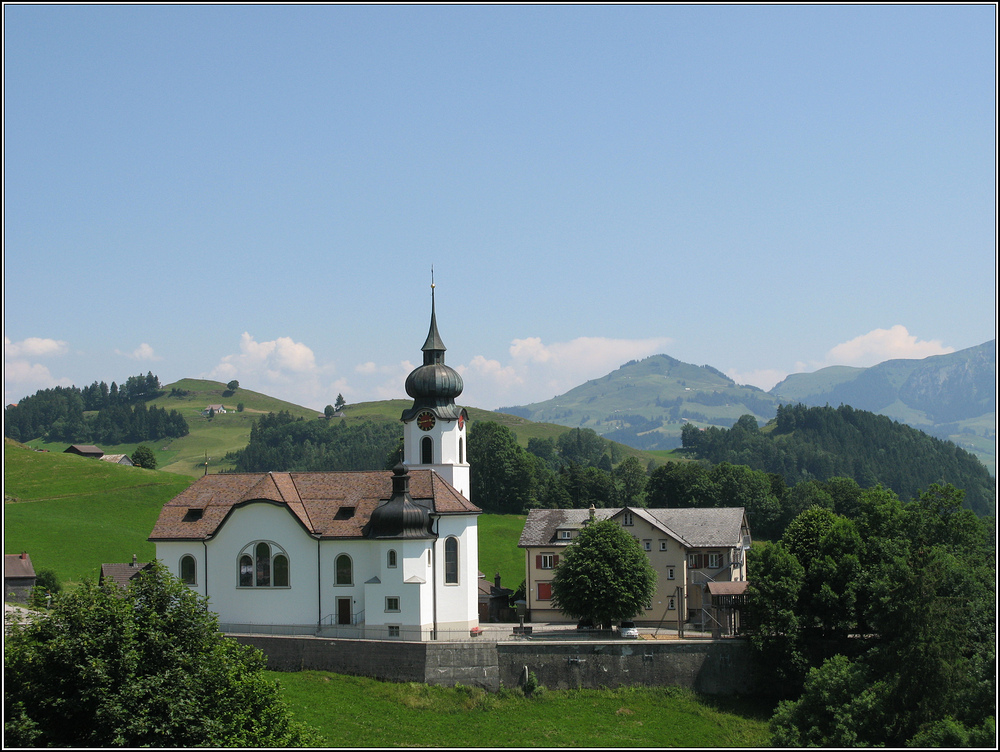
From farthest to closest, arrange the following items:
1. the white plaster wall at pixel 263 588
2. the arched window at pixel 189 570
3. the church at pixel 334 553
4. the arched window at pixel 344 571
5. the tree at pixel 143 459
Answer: the tree at pixel 143 459, the arched window at pixel 189 570, the white plaster wall at pixel 263 588, the arched window at pixel 344 571, the church at pixel 334 553

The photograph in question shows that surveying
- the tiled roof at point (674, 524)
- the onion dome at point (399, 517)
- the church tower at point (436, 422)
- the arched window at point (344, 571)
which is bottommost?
the arched window at point (344, 571)

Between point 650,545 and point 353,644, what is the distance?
2265 centimetres

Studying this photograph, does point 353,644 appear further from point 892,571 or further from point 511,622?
point 892,571

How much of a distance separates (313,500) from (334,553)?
3.61m

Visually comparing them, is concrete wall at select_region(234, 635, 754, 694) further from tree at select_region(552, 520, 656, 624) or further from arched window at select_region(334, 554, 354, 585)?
arched window at select_region(334, 554, 354, 585)

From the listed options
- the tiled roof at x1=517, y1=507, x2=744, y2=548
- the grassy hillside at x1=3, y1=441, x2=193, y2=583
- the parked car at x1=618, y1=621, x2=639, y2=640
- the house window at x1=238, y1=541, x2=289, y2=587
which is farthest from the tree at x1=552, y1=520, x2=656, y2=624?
the grassy hillside at x1=3, y1=441, x2=193, y2=583

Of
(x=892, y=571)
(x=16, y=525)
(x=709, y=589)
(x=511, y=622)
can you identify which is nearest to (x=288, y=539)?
(x=511, y=622)

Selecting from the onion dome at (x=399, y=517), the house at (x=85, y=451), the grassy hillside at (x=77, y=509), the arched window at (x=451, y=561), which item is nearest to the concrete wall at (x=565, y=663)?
the arched window at (x=451, y=561)

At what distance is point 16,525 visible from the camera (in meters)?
95.4

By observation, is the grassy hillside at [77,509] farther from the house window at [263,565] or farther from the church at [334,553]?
the house window at [263,565]

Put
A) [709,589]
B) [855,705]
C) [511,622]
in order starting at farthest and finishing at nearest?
[511,622] → [709,589] → [855,705]

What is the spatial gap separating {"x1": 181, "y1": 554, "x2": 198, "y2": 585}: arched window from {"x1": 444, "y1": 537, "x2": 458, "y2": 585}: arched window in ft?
45.2

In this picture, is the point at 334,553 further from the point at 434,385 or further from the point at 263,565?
the point at 434,385

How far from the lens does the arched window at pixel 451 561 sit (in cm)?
5528
